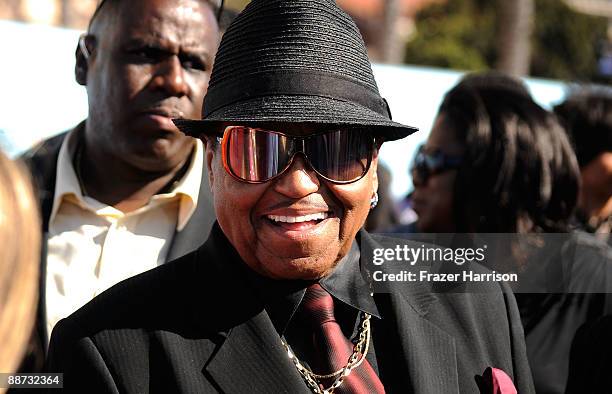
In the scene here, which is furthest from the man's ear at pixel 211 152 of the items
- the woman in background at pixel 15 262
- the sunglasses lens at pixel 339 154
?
the woman in background at pixel 15 262

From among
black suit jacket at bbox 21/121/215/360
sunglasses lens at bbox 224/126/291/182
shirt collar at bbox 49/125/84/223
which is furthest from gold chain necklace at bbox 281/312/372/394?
shirt collar at bbox 49/125/84/223

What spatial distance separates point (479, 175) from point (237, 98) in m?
1.54

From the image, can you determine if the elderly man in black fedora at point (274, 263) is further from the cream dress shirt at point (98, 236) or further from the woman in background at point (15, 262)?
the woman in background at point (15, 262)

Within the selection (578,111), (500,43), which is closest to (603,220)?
(578,111)

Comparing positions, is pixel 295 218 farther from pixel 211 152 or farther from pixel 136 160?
pixel 136 160

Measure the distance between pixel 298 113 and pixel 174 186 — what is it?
0.97 m

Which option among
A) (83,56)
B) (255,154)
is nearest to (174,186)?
(83,56)

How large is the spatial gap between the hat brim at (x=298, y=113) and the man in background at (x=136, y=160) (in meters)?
0.73

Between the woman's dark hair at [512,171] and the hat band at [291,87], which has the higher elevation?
the hat band at [291,87]

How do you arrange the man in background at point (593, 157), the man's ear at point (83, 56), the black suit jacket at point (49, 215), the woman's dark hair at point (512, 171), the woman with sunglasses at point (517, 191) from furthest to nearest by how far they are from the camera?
the man in background at point (593, 157), the woman's dark hair at point (512, 171), the woman with sunglasses at point (517, 191), the man's ear at point (83, 56), the black suit jacket at point (49, 215)

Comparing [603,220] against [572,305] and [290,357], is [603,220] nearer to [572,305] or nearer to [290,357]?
[572,305]

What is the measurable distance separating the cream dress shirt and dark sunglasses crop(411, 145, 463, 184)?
105 cm

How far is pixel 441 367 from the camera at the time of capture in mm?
2166

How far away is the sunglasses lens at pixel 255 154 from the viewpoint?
199 cm
